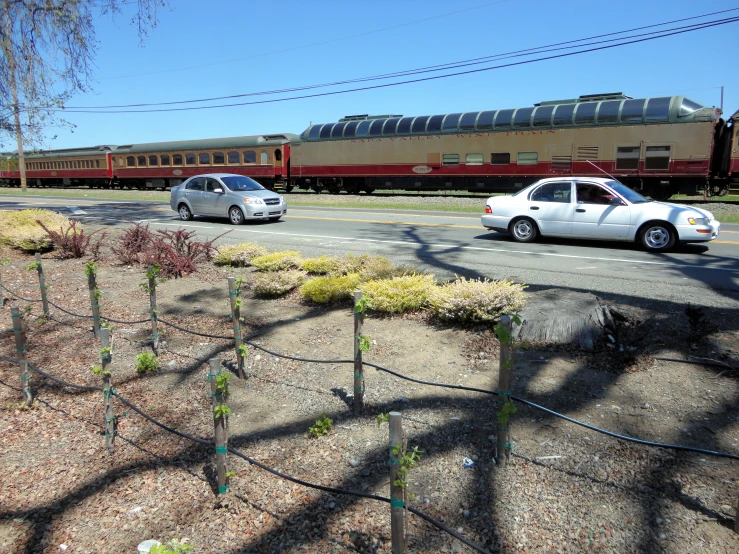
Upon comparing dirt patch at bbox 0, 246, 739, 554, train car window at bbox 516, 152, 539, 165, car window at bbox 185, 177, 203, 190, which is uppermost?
train car window at bbox 516, 152, 539, 165

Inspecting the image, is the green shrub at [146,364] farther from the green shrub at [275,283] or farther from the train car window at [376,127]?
the train car window at [376,127]

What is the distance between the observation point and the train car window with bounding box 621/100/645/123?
21.4 m

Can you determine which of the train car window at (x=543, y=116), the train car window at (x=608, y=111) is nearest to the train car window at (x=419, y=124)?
the train car window at (x=543, y=116)

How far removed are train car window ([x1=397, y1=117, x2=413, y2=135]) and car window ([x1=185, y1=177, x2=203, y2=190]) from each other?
43.8ft

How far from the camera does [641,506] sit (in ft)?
9.82

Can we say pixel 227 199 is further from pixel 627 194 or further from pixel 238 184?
pixel 627 194

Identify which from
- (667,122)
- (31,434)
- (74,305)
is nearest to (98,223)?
(74,305)

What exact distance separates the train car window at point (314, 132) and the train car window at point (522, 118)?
11.4 m

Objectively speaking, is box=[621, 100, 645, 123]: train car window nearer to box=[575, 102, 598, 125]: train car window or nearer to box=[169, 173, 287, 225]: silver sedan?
box=[575, 102, 598, 125]: train car window

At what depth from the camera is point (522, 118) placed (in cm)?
2420

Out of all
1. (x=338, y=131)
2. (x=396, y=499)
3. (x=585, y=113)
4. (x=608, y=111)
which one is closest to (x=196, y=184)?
(x=338, y=131)

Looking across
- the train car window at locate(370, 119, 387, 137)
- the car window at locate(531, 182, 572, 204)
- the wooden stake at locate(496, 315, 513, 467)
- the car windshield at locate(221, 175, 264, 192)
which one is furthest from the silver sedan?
the wooden stake at locate(496, 315, 513, 467)

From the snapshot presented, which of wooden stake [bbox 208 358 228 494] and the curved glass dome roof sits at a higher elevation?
the curved glass dome roof

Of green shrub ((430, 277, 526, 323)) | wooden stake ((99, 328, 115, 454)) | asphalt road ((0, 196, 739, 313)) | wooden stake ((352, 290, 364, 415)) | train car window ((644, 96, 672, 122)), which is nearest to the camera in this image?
wooden stake ((99, 328, 115, 454))
